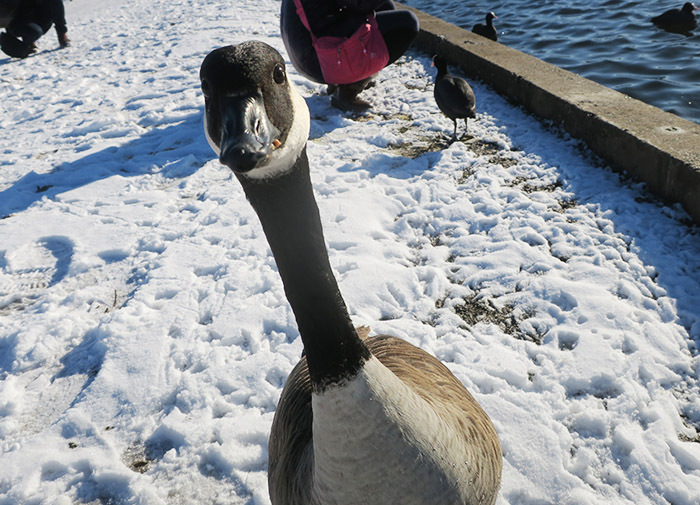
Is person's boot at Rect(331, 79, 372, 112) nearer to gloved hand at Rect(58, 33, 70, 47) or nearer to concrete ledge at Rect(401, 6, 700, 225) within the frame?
concrete ledge at Rect(401, 6, 700, 225)

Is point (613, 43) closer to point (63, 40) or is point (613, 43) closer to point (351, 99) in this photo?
point (351, 99)

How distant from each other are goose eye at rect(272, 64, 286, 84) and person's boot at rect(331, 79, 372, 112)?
4.71 meters

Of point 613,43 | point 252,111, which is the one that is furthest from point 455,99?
point 613,43

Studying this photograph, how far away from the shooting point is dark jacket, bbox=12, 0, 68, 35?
9727 millimetres

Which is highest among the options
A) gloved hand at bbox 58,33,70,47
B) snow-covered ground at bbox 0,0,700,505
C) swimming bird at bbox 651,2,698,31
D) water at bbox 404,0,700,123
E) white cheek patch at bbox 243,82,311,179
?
white cheek patch at bbox 243,82,311,179

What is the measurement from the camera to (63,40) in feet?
33.9

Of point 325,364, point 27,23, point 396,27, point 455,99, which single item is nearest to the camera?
point 325,364

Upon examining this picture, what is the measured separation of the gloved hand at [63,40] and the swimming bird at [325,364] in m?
11.1

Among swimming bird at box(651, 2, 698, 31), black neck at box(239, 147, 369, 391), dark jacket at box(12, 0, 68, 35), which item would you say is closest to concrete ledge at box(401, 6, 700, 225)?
black neck at box(239, 147, 369, 391)

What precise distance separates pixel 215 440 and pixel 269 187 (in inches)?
65.8

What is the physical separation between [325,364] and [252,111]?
787 millimetres

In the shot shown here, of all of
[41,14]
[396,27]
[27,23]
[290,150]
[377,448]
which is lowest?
[377,448]

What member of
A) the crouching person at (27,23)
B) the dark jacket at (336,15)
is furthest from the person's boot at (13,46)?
the dark jacket at (336,15)

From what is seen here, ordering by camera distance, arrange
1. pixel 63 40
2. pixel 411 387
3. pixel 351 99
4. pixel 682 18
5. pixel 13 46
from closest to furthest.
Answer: pixel 411 387 → pixel 351 99 → pixel 682 18 → pixel 13 46 → pixel 63 40
